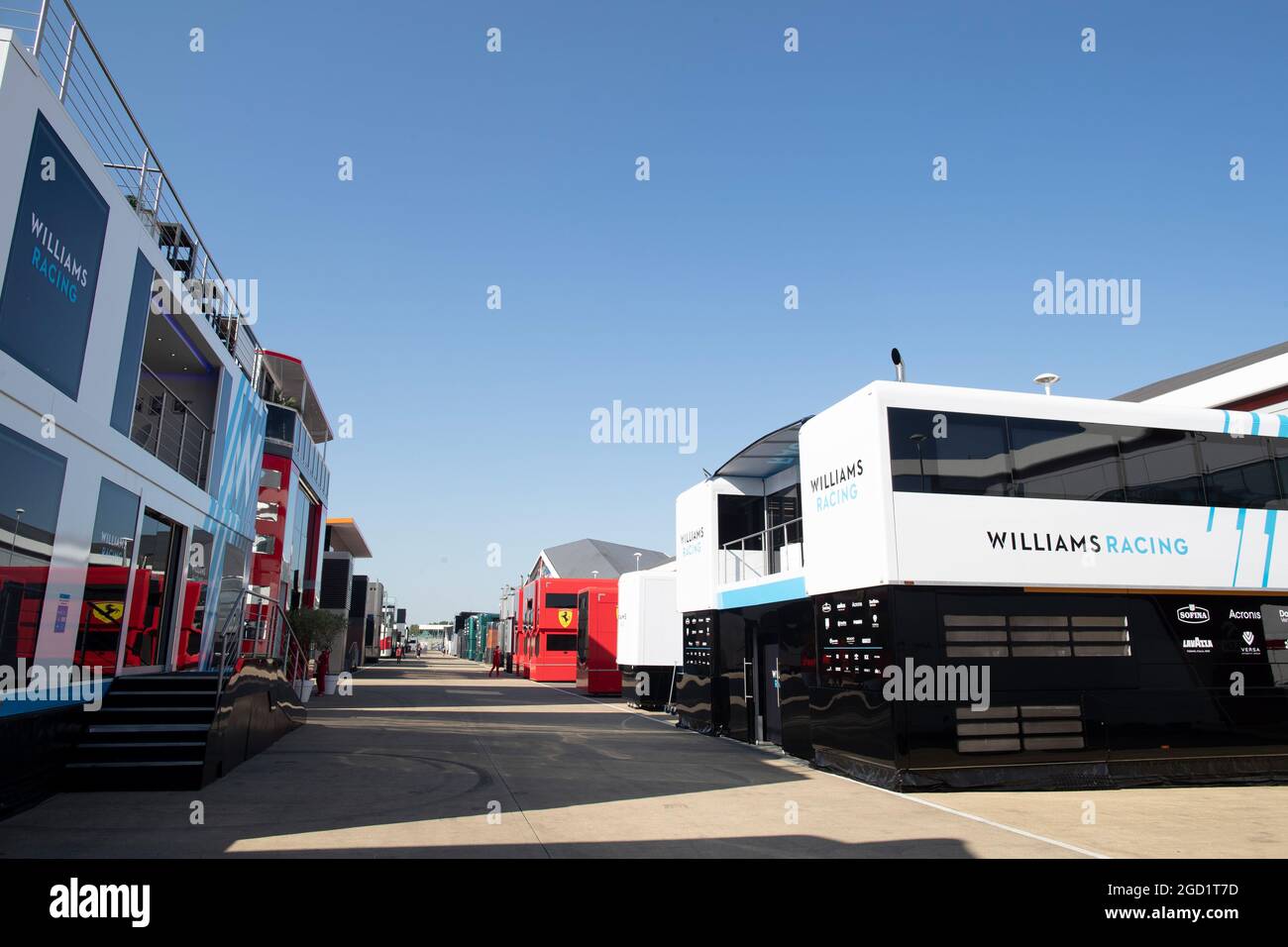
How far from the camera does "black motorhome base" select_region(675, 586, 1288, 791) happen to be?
10023 mm

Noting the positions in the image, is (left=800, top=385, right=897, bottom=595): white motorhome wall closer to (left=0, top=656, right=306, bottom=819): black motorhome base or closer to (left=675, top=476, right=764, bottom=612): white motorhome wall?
(left=675, top=476, right=764, bottom=612): white motorhome wall

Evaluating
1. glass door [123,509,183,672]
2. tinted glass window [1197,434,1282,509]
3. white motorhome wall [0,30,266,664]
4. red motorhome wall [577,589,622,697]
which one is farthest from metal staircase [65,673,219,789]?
red motorhome wall [577,589,622,697]

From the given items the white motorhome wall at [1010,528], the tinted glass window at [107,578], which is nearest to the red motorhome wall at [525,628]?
the tinted glass window at [107,578]

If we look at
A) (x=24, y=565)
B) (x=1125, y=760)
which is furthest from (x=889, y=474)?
(x=24, y=565)

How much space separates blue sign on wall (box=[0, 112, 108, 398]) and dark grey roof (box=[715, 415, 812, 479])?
30.5 ft

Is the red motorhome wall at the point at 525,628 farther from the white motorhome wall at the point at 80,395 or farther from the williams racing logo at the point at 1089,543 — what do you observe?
the williams racing logo at the point at 1089,543

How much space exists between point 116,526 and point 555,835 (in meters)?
6.85

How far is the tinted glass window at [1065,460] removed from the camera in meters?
10.9

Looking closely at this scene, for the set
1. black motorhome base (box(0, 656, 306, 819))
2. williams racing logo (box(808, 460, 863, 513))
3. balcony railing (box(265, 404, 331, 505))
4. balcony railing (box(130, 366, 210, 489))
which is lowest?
black motorhome base (box(0, 656, 306, 819))

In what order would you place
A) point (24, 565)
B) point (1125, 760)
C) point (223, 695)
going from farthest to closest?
point (1125, 760)
point (223, 695)
point (24, 565)

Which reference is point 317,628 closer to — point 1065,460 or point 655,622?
point 655,622

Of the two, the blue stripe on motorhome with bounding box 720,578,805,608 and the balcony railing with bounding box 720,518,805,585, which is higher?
the balcony railing with bounding box 720,518,805,585
